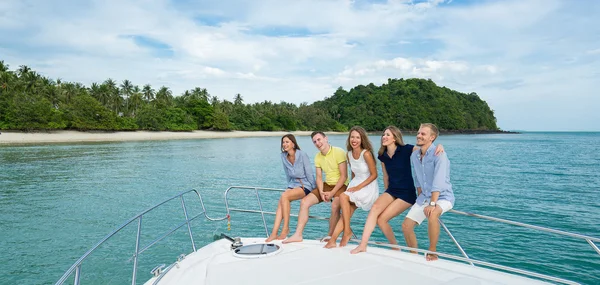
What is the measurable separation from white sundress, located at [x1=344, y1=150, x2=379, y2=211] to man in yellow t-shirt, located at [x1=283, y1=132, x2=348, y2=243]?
20 centimetres

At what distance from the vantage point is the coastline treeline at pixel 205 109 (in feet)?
175

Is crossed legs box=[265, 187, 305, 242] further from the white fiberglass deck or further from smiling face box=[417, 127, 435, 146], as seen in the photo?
smiling face box=[417, 127, 435, 146]

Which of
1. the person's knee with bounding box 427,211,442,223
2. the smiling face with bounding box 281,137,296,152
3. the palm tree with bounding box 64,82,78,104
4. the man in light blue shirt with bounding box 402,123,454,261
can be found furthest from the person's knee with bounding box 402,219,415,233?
the palm tree with bounding box 64,82,78,104

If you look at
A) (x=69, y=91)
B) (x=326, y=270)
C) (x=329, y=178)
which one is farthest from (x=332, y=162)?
(x=69, y=91)

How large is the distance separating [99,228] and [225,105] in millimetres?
83521

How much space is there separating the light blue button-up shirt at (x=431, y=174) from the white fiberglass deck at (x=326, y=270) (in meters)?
0.69

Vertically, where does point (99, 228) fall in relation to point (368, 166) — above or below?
below

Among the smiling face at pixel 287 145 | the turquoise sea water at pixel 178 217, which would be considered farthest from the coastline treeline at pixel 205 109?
the smiling face at pixel 287 145

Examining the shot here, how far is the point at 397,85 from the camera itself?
484 ft

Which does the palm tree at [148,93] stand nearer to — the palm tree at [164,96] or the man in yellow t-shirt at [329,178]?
the palm tree at [164,96]

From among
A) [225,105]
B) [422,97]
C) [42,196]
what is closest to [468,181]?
[42,196]

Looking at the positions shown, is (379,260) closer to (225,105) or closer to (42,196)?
(42,196)

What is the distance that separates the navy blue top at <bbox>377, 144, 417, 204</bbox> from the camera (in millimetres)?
4129

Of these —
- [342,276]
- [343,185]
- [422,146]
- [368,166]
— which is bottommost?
[342,276]
